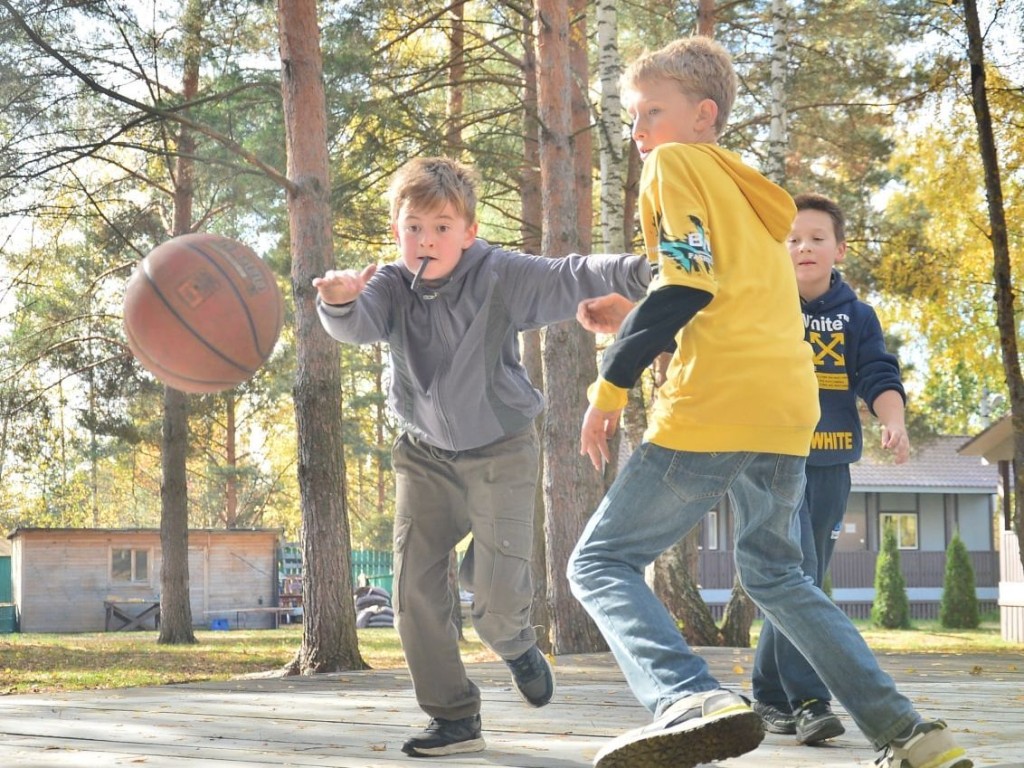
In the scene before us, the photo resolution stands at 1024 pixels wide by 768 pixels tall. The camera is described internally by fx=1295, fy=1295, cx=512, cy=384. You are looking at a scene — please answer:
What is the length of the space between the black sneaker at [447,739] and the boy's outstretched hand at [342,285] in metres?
1.38

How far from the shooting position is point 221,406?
25422 millimetres

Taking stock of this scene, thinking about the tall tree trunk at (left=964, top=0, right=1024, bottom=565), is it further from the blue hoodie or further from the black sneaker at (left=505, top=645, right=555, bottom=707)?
the black sneaker at (left=505, top=645, right=555, bottom=707)

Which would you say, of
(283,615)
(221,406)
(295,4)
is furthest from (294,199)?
(283,615)

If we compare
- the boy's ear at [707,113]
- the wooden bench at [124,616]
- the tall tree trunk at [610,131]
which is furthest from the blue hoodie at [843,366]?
the wooden bench at [124,616]

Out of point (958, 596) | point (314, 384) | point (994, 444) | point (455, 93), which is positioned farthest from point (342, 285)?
point (958, 596)

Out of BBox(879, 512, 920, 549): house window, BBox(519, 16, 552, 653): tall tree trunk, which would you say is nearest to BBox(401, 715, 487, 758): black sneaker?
BBox(519, 16, 552, 653): tall tree trunk

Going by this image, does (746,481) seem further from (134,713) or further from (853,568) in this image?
(853,568)

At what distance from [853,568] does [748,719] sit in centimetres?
3512

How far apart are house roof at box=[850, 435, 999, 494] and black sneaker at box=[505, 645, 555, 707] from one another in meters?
33.3

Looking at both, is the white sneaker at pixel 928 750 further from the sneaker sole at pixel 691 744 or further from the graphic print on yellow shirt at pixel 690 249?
the graphic print on yellow shirt at pixel 690 249

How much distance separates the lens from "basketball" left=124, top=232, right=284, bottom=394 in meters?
4.99

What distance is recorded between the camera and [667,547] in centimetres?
320

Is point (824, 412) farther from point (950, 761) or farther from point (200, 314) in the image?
point (200, 314)

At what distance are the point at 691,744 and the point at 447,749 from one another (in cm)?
135
